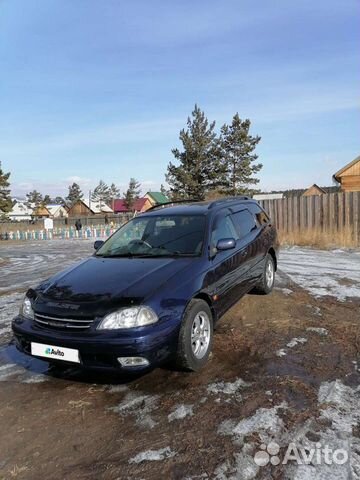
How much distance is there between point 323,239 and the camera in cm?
1416

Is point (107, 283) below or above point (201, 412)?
above

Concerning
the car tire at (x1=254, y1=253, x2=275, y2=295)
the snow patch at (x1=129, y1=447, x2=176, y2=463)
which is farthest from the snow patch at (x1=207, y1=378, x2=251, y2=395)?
the car tire at (x1=254, y1=253, x2=275, y2=295)

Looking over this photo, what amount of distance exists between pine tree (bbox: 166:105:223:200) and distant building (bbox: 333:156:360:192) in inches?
578

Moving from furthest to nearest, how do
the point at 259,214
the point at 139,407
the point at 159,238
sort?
the point at 259,214 < the point at 159,238 < the point at 139,407

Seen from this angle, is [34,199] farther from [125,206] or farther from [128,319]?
[128,319]

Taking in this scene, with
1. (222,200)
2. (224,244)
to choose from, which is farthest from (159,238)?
(222,200)

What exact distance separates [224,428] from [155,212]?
3.22m

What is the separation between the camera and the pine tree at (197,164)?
1451 inches

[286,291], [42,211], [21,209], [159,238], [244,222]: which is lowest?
[286,291]

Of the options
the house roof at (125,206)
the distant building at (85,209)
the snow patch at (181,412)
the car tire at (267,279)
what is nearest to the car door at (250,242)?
the car tire at (267,279)

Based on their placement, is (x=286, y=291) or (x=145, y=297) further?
(x=286, y=291)

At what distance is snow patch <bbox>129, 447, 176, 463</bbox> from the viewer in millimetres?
2674

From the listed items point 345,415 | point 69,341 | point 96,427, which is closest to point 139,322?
point 69,341

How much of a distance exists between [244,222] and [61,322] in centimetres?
325
